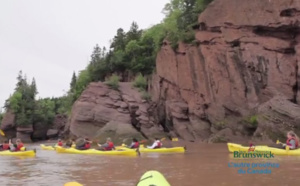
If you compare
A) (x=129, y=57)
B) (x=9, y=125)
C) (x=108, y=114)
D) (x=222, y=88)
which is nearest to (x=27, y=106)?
(x=9, y=125)

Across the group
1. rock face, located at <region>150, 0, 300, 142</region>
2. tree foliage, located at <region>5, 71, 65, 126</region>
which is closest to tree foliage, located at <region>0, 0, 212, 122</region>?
tree foliage, located at <region>5, 71, 65, 126</region>

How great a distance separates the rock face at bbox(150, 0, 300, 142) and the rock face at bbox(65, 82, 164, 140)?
3365mm

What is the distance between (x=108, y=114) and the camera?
3747 cm

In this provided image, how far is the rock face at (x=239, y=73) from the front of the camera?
26312mm

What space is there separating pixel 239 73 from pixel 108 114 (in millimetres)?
14668

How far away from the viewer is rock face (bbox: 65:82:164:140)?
120 feet

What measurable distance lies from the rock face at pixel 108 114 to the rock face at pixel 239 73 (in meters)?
3.37

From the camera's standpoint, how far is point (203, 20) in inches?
1282

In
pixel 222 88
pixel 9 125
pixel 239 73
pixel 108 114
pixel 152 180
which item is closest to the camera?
pixel 152 180

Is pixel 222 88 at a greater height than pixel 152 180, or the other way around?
pixel 222 88

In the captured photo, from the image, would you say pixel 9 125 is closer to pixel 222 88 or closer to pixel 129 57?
pixel 129 57

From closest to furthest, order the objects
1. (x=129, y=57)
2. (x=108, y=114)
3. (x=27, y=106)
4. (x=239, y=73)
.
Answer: (x=239, y=73) < (x=108, y=114) < (x=129, y=57) < (x=27, y=106)

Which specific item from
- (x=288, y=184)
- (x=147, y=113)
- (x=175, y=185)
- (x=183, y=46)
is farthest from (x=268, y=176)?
(x=147, y=113)

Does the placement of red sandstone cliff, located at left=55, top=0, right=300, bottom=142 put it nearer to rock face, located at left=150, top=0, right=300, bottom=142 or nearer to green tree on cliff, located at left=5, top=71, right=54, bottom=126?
rock face, located at left=150, top=0, right=300, bottom=142
